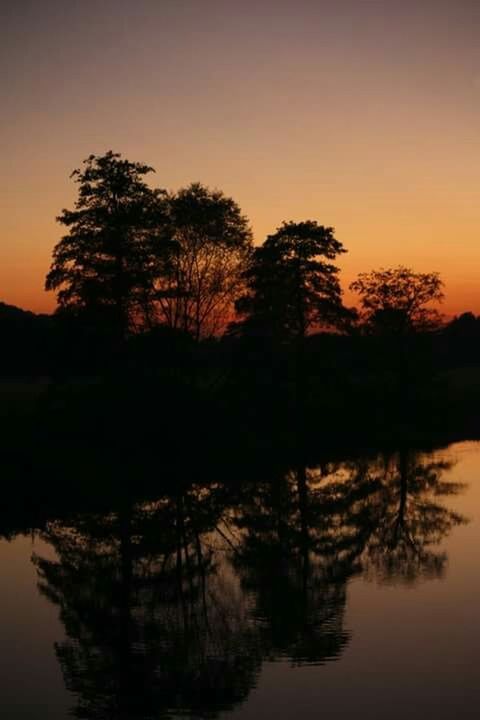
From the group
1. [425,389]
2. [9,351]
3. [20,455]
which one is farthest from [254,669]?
[9,351]

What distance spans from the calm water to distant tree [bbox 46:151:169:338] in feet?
50.7

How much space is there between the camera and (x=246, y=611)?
16.0 meters

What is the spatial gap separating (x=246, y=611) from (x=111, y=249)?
1093 inches

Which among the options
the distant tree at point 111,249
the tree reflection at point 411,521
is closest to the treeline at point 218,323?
the distant tree at point 111,249

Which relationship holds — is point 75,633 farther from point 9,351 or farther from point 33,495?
point 9,351

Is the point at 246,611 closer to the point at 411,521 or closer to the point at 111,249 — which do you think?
the point at 411,521

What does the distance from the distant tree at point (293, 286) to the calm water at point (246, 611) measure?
26.4m

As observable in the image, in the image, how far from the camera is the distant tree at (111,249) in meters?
39.7

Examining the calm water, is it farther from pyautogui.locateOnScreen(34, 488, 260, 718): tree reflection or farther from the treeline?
the treeline

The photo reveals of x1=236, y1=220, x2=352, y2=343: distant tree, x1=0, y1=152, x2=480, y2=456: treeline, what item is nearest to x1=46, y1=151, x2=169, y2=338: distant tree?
x1=0, y1=152, x2=480, y2=456: treeline

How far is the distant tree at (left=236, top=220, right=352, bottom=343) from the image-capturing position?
53.6m

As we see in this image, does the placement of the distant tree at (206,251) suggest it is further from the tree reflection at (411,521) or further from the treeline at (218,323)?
the tree reflection at (411,521)

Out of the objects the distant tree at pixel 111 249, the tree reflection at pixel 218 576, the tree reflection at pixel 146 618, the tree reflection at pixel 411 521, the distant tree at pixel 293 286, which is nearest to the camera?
the tree reflection at pixel 146 618

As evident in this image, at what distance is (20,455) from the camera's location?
3059 centimetres
